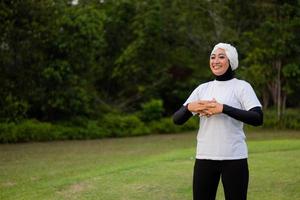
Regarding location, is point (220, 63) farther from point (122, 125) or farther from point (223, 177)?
point (122, 125)

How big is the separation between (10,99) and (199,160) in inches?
592

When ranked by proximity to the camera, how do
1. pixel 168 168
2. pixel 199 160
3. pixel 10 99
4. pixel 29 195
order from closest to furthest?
1. pixel 199 160
2. pixel 29 195
3. pixel 168 168
4. pixel 10 99

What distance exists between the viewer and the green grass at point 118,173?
7.89 meters

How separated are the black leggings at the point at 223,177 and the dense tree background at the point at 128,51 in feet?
49.3

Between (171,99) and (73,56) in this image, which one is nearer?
(73,56)

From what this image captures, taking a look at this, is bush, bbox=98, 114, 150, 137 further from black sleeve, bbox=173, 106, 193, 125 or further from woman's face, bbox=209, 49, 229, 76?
woman's face, bbox=209, 49, 229, 76

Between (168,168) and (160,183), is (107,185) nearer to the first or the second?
(160,183)

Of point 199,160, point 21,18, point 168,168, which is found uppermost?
point 21,18

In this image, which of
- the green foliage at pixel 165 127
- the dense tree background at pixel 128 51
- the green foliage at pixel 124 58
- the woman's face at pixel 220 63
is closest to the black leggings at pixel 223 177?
the woman's face at pixel 220 63

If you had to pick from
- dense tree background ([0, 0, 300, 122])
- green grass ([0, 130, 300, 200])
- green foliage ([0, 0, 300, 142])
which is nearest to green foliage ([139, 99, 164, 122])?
green foliage ([0, 0, 300, 142])

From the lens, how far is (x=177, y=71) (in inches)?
1029

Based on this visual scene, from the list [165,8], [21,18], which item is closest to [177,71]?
[165,8]

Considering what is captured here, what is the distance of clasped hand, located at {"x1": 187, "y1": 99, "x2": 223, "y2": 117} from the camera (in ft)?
12.6

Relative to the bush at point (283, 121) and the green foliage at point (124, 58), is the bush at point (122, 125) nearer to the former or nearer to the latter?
the green foliage at point (124, 58)
